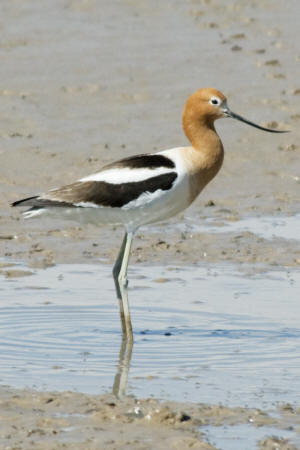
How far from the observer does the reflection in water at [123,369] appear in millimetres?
6713

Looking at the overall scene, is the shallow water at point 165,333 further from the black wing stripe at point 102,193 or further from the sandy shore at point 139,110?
the black wing stripe at point 102,193

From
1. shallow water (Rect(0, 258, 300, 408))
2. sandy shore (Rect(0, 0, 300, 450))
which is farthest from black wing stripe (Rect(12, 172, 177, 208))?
sandy shore (Rect(0, 0, 300, 450))

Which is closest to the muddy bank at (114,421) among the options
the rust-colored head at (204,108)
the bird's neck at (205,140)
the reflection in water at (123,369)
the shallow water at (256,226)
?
the reflection in water at (123,369)

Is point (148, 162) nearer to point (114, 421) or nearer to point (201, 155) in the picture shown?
point (201, 155)

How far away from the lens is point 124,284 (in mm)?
8398

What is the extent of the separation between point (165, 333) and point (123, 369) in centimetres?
85

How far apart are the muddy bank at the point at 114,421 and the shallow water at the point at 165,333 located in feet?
0.66

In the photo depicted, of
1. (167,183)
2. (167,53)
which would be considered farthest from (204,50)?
(167,183)

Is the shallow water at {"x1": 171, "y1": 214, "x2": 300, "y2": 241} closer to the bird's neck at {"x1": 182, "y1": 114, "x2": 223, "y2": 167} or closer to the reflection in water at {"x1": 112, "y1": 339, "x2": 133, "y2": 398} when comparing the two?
the bird's neck at {"x1": 182, "y1": 114, "x2": 223, "y2": 167}

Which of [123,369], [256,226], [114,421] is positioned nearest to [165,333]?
[123,369]

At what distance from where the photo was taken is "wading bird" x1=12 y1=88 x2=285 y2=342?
26.4ft

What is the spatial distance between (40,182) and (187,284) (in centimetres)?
319

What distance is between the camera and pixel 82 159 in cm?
1253

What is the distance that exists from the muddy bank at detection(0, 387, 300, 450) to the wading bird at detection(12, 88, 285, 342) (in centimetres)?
155
